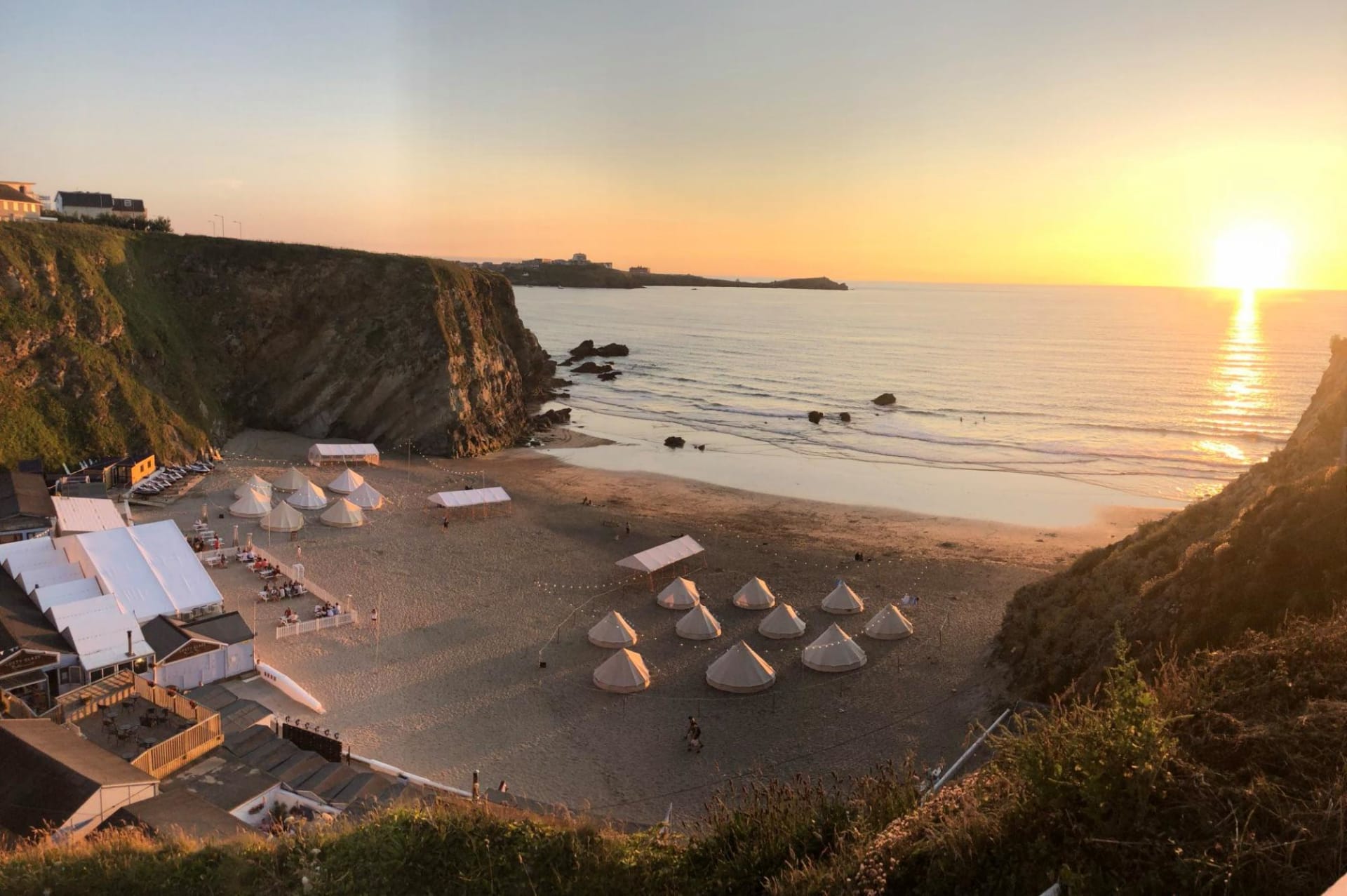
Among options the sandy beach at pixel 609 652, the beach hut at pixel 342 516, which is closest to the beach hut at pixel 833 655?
the sandy beach at pixel 609 652

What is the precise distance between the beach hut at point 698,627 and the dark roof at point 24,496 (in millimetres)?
22687

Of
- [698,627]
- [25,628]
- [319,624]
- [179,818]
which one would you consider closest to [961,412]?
[698,627]

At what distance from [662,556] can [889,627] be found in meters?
8.78

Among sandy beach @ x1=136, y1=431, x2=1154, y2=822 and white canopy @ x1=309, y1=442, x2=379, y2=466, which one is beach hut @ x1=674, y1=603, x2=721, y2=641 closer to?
sandy beach @ x1=136, y1=431, x2=1154, y2=822

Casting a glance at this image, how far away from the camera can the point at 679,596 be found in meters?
27.0

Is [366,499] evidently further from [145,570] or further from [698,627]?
[698,627]

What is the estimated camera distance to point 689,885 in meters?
6.94

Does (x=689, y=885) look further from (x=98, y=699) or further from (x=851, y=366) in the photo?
(x=851, y=366)

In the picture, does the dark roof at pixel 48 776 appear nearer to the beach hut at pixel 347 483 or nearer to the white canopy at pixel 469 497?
the white canopy at pixel 469 497

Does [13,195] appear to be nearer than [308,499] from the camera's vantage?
No

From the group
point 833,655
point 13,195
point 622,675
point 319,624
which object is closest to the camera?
point 622,675

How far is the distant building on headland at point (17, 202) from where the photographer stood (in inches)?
2350

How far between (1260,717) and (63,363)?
1939 inches

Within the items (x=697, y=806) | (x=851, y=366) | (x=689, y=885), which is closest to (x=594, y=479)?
(x=697, y=806)
